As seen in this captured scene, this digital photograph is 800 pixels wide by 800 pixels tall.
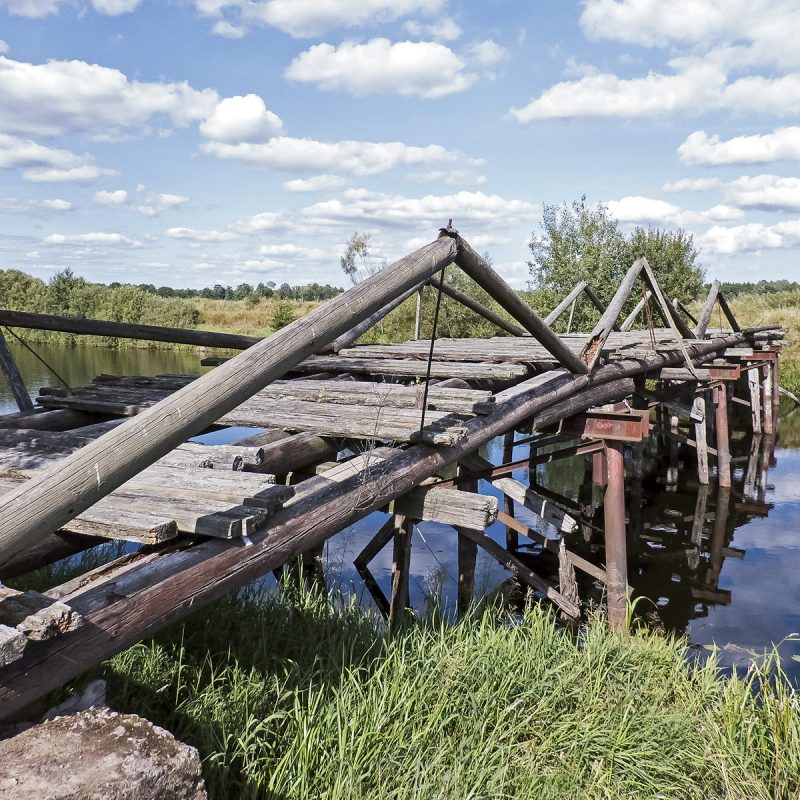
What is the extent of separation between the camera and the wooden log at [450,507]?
14.0ft

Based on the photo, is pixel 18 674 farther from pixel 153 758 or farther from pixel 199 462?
pixel 199 462

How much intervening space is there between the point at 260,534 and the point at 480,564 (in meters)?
6.66

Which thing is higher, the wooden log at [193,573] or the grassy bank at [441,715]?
the wooden log at [193,573]

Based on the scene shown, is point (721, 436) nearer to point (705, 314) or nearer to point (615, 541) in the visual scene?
point (705, 314)

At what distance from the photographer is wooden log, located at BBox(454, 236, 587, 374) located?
3719 millimetres

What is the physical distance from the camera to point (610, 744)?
377cm

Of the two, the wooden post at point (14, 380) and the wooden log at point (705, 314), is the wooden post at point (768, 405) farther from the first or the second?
the wooden post at point (14, 380)

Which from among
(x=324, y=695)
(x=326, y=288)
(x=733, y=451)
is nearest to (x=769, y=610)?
(x=324, y=695)

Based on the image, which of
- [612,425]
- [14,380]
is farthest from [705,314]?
[14,380]

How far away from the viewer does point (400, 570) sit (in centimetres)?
561

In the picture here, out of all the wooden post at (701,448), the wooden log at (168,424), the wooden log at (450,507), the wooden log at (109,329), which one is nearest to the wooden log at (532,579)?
the wooden log at (450,507)

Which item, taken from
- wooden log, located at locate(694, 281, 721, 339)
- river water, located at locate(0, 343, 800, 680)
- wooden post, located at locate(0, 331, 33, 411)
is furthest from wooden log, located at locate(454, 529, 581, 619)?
wooden log, located at locate(694, 281, 721, 339)

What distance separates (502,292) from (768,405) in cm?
1698

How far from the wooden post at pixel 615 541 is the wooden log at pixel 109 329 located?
11.5 ft
